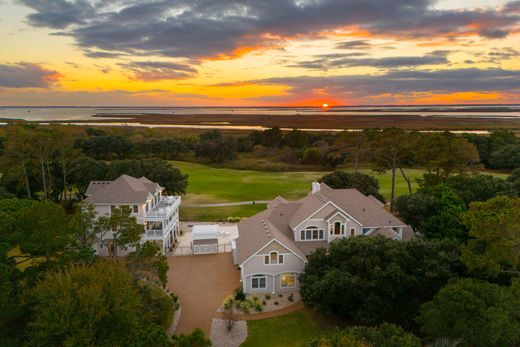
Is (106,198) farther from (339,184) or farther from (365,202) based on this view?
(339,184)

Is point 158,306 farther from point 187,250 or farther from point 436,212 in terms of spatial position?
point 436,212

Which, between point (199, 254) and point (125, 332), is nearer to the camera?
point (125, 332)

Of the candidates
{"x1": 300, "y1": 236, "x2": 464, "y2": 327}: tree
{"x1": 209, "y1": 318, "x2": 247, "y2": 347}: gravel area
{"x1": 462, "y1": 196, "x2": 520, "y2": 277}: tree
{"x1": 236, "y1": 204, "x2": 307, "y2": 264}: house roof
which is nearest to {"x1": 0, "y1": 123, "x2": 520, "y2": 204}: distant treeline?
{"x1": 236, "y1": 204, "x2": 307, "y2": 264}: house roof

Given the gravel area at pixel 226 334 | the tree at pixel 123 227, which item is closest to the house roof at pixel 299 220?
the gravel area at pixel 226 334

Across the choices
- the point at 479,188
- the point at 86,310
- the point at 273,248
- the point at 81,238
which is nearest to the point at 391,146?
the point at 479,188

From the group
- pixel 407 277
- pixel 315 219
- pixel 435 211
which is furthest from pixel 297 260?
pixel 435 211

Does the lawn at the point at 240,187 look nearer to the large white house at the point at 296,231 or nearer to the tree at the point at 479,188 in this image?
the large white house at the point at 296,231
